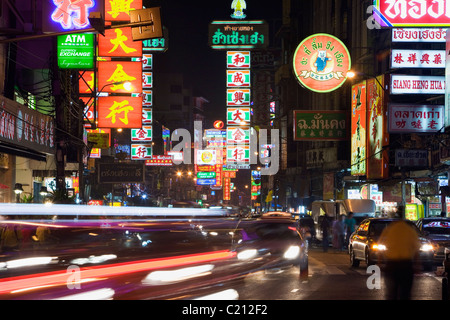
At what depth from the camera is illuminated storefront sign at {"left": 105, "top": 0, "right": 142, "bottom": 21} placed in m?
26.5

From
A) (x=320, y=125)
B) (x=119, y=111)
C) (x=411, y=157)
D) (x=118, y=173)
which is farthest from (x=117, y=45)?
(x=411, y=157)

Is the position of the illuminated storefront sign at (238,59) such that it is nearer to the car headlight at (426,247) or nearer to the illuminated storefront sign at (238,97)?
the illuminated storefront sign at (238,97)

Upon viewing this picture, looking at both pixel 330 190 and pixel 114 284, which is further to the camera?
pixel 330 190

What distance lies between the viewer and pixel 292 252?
17359 mm

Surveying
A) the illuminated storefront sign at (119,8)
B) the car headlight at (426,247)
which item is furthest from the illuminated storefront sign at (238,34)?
the car headlight at (426,247)

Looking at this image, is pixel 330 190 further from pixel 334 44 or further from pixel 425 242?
pixel 425 242

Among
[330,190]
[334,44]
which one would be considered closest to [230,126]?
[330,190]

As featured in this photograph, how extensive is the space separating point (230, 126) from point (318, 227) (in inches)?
689

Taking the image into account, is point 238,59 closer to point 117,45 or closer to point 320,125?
point 320,125

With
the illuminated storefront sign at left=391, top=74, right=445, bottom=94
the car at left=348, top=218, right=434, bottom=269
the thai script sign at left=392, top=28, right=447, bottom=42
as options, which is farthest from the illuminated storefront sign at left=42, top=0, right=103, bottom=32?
the illuminated storefront sign at left=391, top=74, right=445, bottom=94

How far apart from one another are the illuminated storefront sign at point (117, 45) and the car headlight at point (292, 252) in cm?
1366

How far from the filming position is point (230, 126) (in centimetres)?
5094

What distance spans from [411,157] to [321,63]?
20.2ft

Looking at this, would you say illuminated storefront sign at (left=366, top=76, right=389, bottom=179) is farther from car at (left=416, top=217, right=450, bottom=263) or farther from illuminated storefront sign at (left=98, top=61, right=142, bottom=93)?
illuminated storefront sign at (left=98, top=61, right=142, bottom=93)
